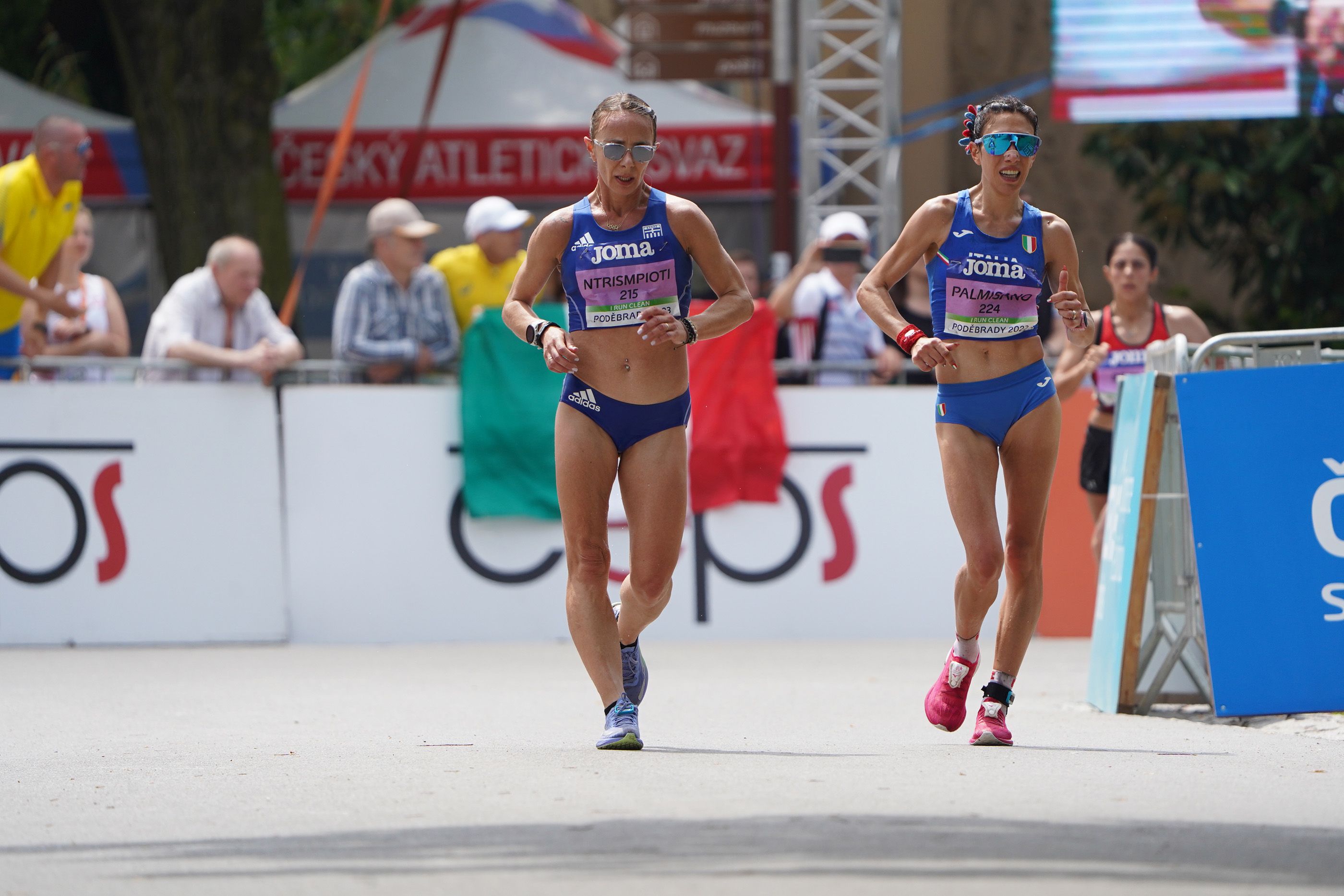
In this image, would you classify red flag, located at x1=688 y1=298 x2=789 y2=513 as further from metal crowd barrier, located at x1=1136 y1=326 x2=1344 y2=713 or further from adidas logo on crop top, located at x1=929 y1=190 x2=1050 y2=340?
adidas logo on crop top, located at x1=929 y1=190 x2=1050 y2=340

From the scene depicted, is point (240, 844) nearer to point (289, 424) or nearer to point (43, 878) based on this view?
point (43, 878)

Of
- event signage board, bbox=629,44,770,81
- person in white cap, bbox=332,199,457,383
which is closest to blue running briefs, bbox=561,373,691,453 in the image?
person in white cap, bbox=332,199,457,383

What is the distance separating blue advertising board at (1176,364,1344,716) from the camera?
758cm

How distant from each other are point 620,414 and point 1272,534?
107 inches

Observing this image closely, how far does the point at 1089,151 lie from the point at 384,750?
12.8m

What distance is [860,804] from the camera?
205 inches

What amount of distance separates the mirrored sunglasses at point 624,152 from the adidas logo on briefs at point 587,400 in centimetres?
79

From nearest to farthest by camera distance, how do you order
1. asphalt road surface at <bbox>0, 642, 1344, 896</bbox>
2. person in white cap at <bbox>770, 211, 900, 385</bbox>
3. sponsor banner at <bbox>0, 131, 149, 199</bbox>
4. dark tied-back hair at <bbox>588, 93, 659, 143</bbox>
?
1. asphalt road surface at <bbox>0, 642, 1344, 896</bbox>
2. dark tied-back hair at <bbox>588, 93, 659, 143</bbox>
3. person in white cap at <bbox>770, 211, 900, 385</bbox>
4. sponsor banner at <bbox>0, 131, 149, 199</bbox>

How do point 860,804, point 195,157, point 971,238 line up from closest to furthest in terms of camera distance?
point 860,804
point 971,238
point 195,157

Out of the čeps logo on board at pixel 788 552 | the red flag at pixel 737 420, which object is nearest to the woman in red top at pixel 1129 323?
the čeps logo on board at pixel 788 552

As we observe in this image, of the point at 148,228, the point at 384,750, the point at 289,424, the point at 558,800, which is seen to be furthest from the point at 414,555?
the point at 148,228

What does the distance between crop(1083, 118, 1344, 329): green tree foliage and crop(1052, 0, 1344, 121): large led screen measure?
1419mm

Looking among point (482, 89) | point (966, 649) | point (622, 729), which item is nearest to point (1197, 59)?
point (482, 89)

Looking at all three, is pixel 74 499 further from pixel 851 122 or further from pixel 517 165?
pixel 851 122
